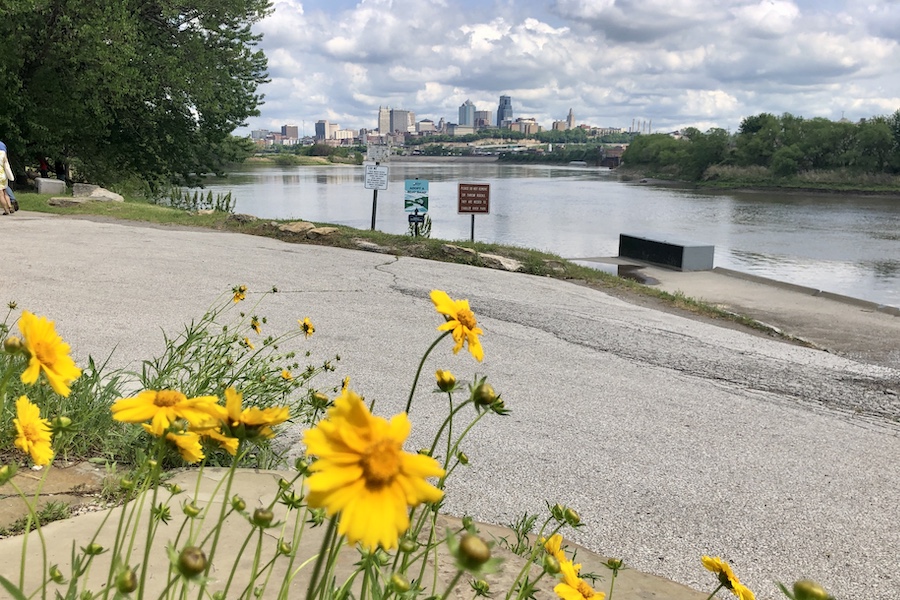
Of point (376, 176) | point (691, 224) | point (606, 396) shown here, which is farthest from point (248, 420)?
point (691, 224)

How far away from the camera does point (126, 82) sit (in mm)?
20000


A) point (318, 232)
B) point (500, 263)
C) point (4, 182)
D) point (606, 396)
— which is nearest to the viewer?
point (606, 396)

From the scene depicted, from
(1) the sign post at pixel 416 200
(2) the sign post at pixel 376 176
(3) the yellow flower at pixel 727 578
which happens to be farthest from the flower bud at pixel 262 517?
(2) the sign post at pixel 376 176

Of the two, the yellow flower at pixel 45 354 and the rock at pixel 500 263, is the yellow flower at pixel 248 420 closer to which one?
the yellow flower at pixel 45 354

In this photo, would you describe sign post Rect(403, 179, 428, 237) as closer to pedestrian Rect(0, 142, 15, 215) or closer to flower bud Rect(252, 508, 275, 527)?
pedestrian Rect(0, 142, 15, 215)

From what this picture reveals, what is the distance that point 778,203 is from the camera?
5284 cm

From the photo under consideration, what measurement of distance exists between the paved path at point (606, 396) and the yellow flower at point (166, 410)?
2.37 metres

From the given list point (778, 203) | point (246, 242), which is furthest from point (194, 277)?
point (778, 203)

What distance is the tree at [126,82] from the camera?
19.4m

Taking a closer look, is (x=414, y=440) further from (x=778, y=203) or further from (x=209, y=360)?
(x=778, y=203)

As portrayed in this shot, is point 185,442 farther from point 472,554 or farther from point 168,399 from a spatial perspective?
point 472,554

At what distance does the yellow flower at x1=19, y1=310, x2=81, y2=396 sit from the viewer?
1.03 m

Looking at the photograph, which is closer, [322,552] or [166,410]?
[322,552]

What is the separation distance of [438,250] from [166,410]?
11.3 meters
